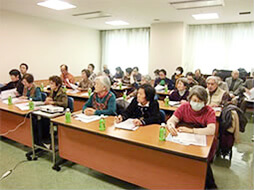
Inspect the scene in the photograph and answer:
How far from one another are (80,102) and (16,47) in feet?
9.53

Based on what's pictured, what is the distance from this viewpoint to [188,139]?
71.6 inches

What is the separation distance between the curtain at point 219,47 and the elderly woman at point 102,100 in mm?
5347

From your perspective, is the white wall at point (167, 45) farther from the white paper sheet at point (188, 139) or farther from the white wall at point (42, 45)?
the white paper sheet at point (188, 139)

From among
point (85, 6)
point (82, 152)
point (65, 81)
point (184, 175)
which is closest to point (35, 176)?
point (82, 152)

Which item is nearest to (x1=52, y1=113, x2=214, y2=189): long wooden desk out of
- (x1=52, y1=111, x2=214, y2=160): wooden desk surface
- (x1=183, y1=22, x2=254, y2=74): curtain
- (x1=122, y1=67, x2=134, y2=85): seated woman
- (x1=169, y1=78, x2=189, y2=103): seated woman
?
(x1=52, y1=111, x2=214, y2=160): wooden desk surface

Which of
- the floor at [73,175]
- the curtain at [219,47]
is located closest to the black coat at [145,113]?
the floor at [73,175]

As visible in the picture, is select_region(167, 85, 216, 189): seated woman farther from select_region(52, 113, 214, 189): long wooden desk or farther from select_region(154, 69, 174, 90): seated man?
select_region(154, 69, 174, 90): seated man

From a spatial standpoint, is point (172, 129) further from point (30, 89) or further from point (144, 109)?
point (30, 89)

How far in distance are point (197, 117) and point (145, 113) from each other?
621mm

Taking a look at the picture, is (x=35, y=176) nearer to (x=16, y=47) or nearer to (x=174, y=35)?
(x=16, y=47)

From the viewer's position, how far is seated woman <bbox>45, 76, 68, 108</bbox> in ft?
9.91

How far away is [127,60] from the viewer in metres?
8.35

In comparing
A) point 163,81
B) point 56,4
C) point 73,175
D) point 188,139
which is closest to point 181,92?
point 188,139

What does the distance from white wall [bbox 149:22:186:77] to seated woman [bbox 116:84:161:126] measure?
15.6 ft
